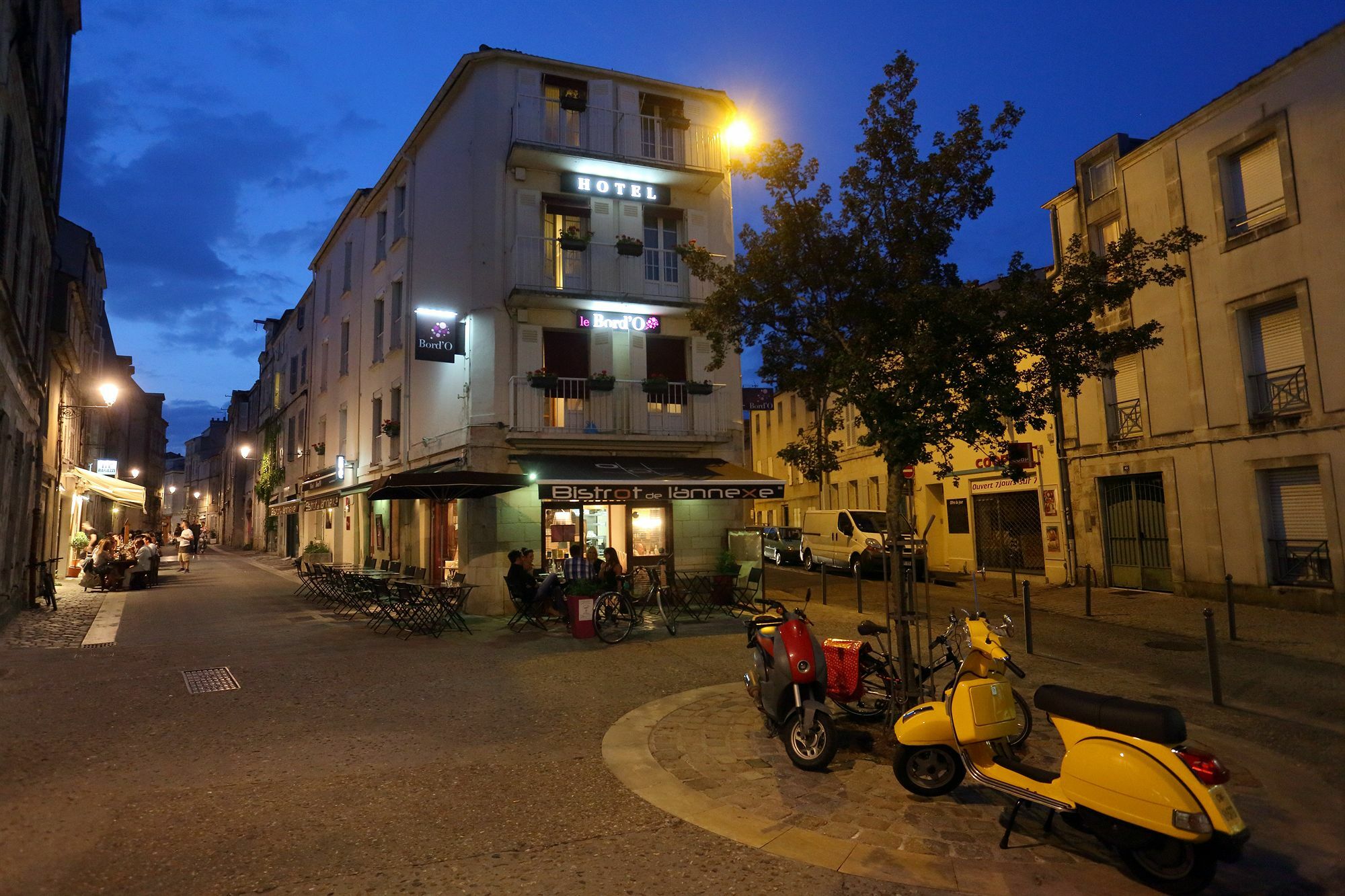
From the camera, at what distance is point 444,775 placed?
5.22 m

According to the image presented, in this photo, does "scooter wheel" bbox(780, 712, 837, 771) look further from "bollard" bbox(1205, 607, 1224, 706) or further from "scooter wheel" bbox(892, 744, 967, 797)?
"bollard" bbox(1205, 607, 1224, 706)

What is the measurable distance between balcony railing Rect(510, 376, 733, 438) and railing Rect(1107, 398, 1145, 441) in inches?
335

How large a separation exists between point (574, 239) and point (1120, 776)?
14142 mm

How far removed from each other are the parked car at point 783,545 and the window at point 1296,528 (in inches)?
545

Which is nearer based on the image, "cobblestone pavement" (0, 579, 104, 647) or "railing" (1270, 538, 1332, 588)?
"cobblestone pavement" (0, 579, 104, 647)

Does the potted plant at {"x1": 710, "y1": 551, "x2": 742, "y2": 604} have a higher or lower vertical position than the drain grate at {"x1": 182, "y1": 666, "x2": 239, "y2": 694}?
higher

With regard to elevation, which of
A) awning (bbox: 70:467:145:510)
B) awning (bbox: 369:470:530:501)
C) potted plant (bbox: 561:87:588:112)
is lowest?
awning (bbox: 369:470:530:501)

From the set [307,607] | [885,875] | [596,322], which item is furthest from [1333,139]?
[307,607]

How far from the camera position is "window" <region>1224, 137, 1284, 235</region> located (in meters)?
13.6

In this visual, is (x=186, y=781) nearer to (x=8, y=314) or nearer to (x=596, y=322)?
(x=8, y=314)

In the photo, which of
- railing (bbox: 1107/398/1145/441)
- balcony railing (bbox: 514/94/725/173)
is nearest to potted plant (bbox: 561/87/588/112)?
balcony railing (bbox: 514/94/725/173)

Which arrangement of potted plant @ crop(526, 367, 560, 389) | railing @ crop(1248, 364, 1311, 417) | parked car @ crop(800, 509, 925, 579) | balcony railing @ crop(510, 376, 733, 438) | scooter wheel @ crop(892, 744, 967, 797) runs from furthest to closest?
parked car @ crop(800, 509, 925, 579) < balcony railing @ crop(510, 376, 733, 438) < potted plant @ crop(526, 367, 560, 389) < railing @ crop(1248, 364, 1311, 417) < scooter wheel @ crop(892, 744, 967, 797)

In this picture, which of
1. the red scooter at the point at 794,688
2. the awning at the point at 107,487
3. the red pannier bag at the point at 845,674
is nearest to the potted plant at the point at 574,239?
the red scooter at the point at 794,688

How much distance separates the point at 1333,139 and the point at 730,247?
10800mm
